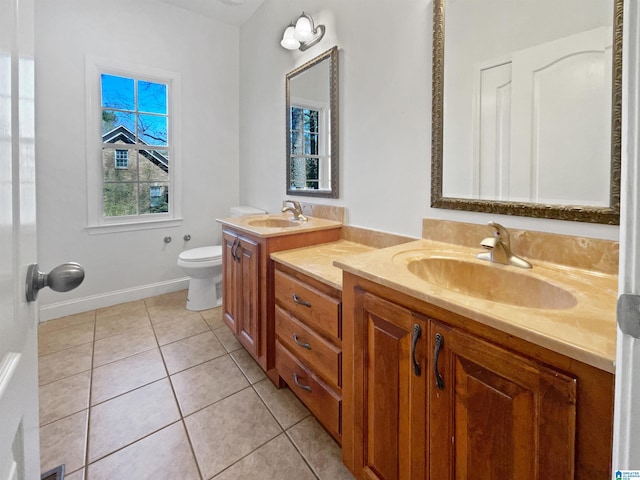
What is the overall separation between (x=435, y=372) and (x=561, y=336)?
319 millimetres

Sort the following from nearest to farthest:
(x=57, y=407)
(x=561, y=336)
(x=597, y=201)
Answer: (x=561, y=336)
(x=597, y=201)
(x=57, y=407)

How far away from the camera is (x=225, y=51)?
10.7 ft

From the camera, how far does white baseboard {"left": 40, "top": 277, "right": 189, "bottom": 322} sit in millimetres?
2639

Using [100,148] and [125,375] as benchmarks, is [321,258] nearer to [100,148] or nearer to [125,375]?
[125,375]

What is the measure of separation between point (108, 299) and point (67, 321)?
0.35m

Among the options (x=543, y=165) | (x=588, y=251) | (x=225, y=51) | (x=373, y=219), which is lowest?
(x=588, y=251)

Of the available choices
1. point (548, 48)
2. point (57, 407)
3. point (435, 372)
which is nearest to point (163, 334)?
point (57, 407)

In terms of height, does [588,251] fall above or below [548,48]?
below

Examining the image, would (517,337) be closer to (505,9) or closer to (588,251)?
(588,251)

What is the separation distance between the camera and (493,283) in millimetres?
1151

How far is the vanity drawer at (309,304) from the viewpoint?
127 cm

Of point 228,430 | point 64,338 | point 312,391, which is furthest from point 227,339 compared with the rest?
point 64,338

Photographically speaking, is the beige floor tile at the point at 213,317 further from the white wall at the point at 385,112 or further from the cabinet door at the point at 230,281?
the white wall at the point at 385,112

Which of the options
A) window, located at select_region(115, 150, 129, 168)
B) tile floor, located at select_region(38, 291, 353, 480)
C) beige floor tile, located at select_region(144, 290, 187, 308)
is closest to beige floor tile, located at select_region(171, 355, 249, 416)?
tile floor, located at select_region(38, 291, 353, 480)
